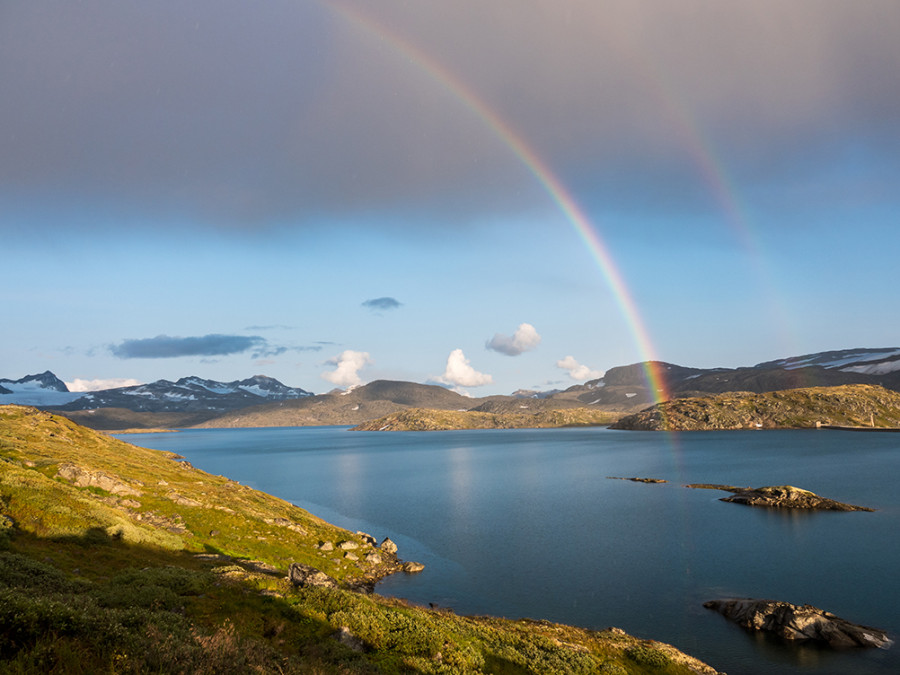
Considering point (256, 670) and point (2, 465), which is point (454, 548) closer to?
point (2, 465)

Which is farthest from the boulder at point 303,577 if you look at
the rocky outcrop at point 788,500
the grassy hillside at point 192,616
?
the rocky outcrop at point 788,500

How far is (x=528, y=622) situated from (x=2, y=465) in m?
46.3

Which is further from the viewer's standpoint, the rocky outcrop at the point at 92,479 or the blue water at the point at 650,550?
the rocky outcrop at the point at 92,479

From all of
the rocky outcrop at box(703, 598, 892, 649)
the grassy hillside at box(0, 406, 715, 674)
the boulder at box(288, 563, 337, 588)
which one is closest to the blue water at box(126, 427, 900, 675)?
the rocky outcrop at box(703, 598, 892, 649)

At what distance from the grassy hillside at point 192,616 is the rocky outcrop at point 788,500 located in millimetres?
78456

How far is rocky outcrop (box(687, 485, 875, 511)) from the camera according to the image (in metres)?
93.3

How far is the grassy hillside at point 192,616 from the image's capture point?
12844mm

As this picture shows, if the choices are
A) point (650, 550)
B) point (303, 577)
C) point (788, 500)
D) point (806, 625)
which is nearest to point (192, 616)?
point (303, 577)

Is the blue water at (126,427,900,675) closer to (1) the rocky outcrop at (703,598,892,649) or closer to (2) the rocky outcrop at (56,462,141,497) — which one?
(1) the rocky outcrop at (703,598,892,649)

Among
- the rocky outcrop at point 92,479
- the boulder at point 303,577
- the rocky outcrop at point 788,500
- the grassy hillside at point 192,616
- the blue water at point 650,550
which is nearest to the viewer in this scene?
the grassy hillside at point 192,616

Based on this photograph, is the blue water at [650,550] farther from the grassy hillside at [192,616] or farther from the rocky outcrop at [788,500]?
the grassy hillside at [192,616]

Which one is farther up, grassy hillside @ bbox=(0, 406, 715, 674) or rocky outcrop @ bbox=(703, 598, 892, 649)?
grassy hillside @ bbox=(0, 406, 715, 674)

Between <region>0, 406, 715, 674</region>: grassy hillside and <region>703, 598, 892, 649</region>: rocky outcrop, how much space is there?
14.3 metres

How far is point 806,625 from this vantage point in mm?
41719
